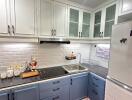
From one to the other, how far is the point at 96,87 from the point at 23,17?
1950 millimetres

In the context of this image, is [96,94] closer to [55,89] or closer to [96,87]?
[96,87]

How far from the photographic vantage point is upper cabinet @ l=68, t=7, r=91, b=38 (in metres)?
2.09

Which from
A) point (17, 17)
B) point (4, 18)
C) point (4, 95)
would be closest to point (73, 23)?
point (17, 17)

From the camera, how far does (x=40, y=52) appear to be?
2.08 metres

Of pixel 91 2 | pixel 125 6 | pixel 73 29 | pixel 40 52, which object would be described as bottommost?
pixel 40 52

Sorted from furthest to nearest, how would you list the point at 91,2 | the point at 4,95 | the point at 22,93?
the point at 91,2 → the point at 22,93 → the point at 4,95

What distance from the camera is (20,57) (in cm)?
188

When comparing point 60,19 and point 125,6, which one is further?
point 60,19

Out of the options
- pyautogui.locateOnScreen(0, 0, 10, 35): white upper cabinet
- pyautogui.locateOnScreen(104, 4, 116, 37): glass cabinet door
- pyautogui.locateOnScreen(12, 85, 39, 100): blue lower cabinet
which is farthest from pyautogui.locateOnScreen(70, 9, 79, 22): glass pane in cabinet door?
pyautogui.locateOnScreen(12, 85, 39, 100): blue lower cabinet

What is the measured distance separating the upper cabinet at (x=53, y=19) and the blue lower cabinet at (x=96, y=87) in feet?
3.77

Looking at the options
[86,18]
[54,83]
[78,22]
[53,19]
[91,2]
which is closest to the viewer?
[54,83]

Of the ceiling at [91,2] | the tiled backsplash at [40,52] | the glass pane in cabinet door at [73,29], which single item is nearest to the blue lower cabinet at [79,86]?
the tiled backsplash at [40,52]

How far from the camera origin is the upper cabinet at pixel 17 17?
138 cm

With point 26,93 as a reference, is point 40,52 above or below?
above
